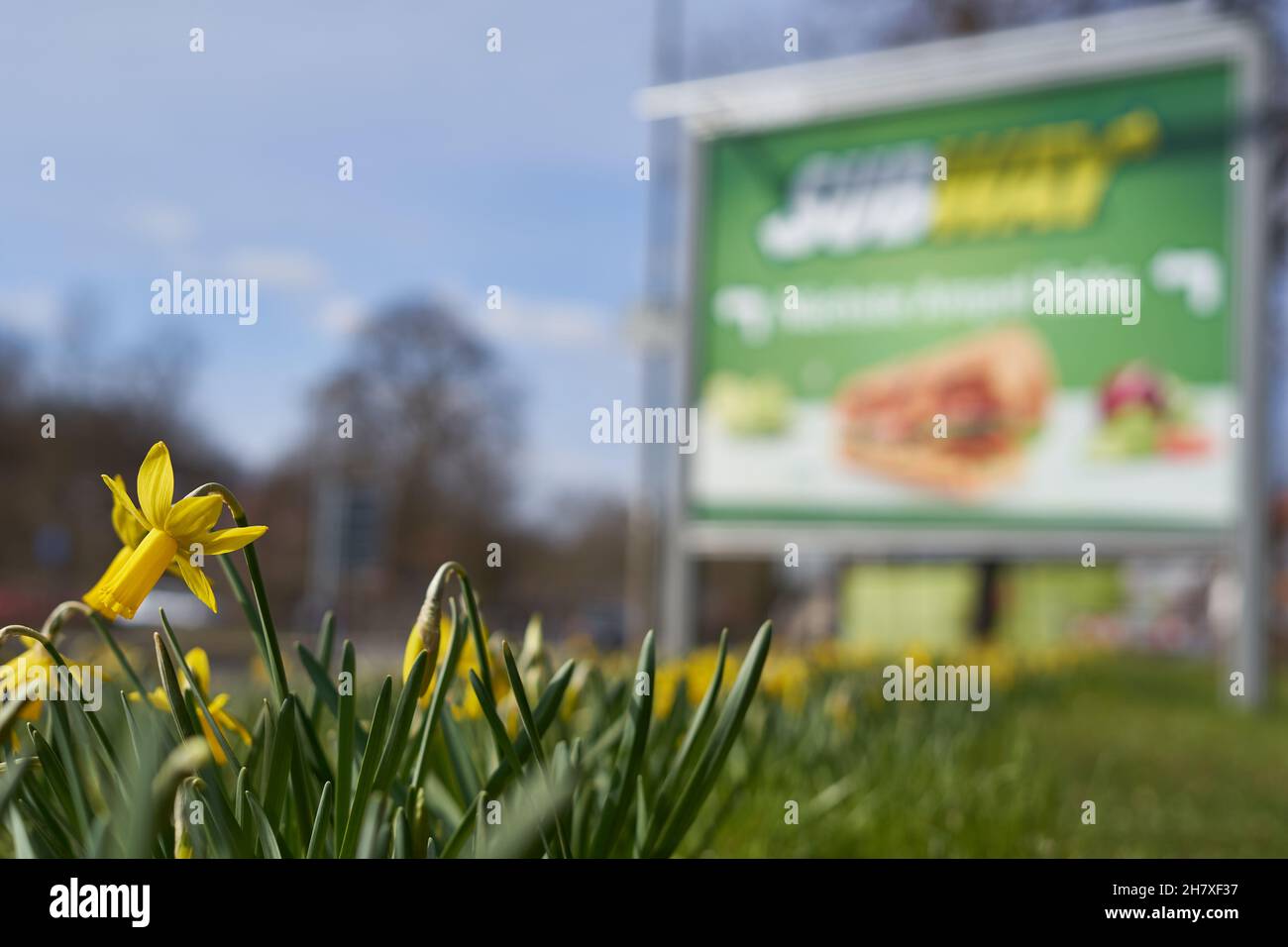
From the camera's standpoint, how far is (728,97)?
786 centimetres

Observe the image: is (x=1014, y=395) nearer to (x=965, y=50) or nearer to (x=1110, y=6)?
(x=965, y=50)

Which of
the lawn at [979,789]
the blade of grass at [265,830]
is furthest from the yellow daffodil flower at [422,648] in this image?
the lawn at [979,789]

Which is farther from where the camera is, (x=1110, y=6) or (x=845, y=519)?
(x=1110, y=6)

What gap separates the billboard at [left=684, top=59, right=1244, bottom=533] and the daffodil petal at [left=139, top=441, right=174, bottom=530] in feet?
20.7

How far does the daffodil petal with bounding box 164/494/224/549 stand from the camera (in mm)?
934

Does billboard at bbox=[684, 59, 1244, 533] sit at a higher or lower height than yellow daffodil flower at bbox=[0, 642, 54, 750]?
higher

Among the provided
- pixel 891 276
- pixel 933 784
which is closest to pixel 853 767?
pixel 933 784

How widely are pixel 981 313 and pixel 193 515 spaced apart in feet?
21.9

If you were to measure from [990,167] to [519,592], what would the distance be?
1785cm

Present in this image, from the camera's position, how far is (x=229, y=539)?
93cm

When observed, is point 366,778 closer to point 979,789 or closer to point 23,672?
point 23,672

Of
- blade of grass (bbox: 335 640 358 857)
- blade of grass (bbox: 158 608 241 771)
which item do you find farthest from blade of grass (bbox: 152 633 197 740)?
blade of grass (bbox: 335 640 358 857)

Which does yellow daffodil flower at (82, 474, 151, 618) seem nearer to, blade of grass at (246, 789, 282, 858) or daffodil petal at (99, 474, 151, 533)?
daffodil petal at (99, 474, 151, 533)

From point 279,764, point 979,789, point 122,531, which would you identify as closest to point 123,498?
point 122,531
